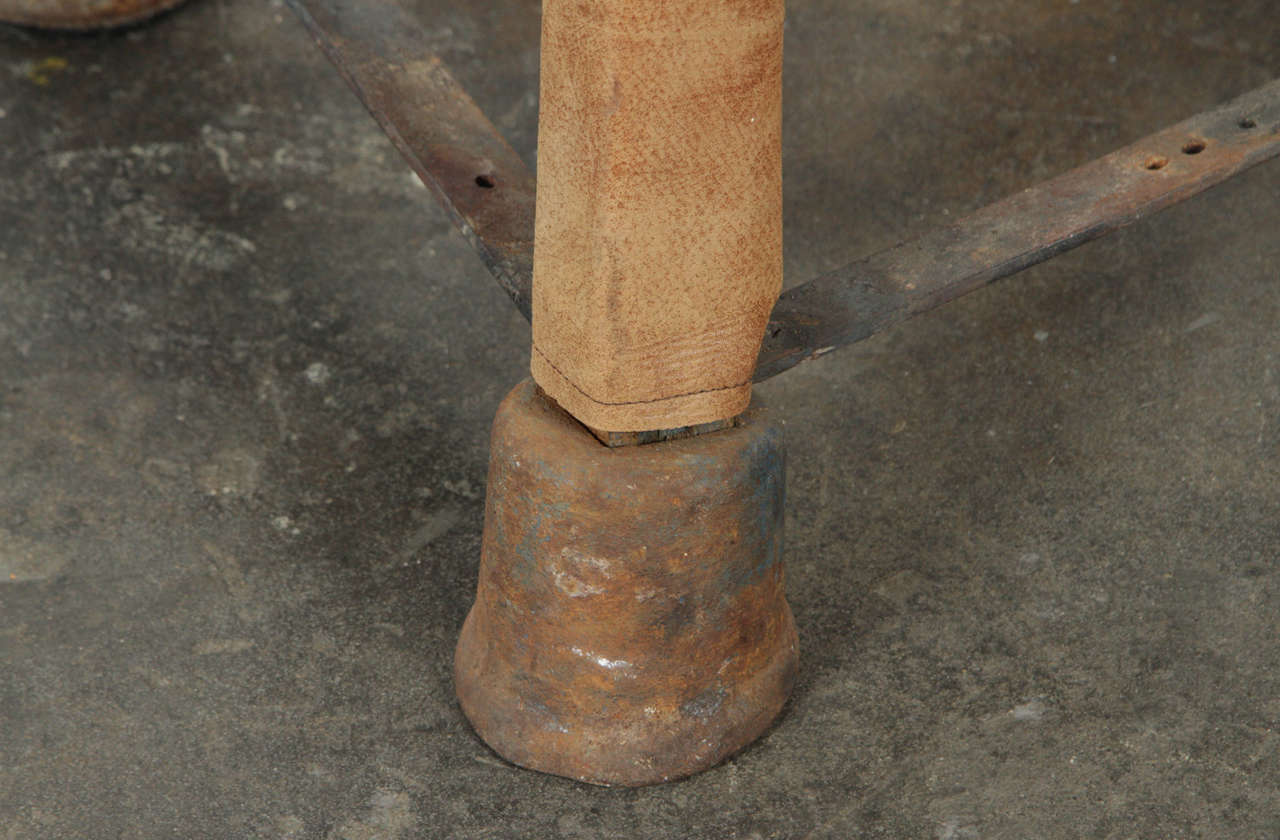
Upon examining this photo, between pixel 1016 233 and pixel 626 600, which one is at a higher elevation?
pixel 1016 233

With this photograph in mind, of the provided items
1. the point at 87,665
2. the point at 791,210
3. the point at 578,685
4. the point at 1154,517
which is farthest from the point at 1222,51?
the point at 87,665

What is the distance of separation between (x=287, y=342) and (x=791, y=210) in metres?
1.14

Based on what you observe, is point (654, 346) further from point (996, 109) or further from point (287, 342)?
point (996, 109)

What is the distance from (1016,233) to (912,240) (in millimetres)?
157

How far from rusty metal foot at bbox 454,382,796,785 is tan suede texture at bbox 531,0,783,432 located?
2.9 inches

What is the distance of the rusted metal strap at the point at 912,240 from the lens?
2.34 meters

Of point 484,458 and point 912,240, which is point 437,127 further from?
point 912,240

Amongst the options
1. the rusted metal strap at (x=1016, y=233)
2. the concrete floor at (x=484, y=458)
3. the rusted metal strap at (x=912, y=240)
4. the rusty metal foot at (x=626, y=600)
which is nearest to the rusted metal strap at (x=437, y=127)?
the rusted metal strap at (x=912, y=240)

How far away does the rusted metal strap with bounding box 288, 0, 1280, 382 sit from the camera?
7.68ft

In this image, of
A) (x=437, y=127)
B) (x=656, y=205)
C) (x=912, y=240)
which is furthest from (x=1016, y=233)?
(x=437, y=127)

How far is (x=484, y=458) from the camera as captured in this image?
9.68 feet

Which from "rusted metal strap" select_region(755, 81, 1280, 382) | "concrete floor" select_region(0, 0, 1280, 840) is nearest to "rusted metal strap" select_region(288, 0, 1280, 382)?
"rusted metal strap" select_region(755, 81, 1280, 382)

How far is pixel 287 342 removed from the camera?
3203mm

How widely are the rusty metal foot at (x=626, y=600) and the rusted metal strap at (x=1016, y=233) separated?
0.15m
